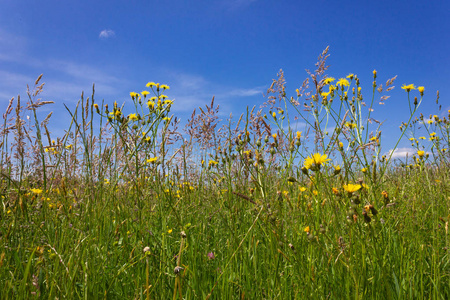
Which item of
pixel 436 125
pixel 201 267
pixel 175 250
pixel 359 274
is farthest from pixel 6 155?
pixel 436 125

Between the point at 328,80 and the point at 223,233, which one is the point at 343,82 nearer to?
the point at 328,80

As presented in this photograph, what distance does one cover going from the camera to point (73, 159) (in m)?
1.90

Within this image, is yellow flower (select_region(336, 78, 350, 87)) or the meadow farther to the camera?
yellow flower (select_region(336, 78, 350, 87))

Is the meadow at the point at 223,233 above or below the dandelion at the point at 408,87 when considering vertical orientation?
below

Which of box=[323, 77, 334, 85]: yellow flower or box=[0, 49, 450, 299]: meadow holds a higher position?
box=[323, 77, 334, 85]: yellow flower

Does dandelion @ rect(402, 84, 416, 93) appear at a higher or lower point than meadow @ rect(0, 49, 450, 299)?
higher

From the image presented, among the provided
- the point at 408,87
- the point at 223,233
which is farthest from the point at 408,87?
the point at 223,233

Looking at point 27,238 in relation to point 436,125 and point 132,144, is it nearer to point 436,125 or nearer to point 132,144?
point 132,144

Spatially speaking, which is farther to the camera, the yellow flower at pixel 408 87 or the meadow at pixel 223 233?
the yellow flower at pixel 408 87

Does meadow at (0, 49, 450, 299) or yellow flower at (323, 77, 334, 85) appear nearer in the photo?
meadow at (0, 49, 450, 299)

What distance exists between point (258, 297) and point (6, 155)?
188 centimetres

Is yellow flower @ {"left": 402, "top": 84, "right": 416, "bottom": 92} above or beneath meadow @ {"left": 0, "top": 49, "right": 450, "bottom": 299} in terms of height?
above

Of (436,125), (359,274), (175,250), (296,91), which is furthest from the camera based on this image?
(436,125)

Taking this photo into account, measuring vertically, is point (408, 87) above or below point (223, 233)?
above
